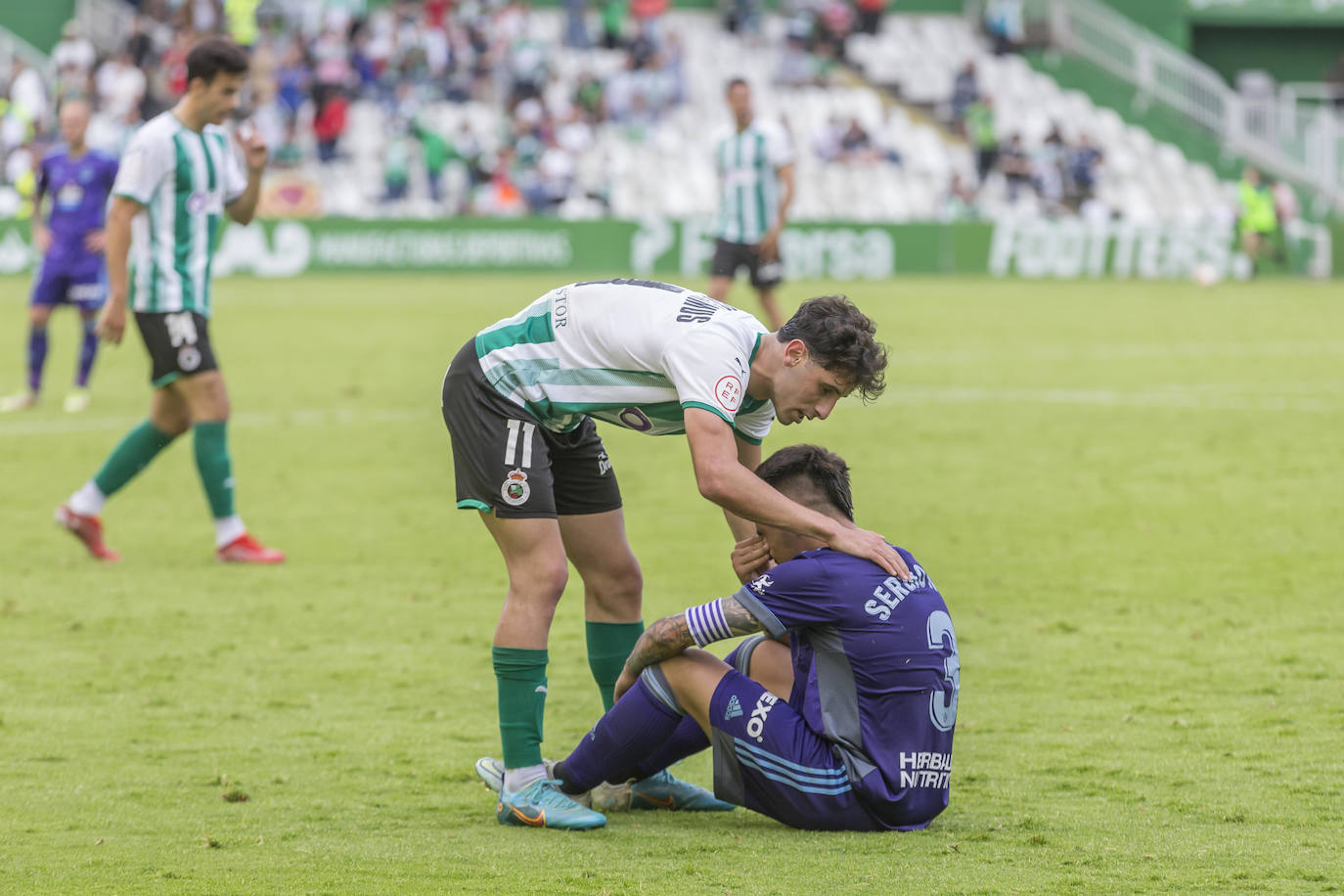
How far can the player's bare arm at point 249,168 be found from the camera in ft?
28.5

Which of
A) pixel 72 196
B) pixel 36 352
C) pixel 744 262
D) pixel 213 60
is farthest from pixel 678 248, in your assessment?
pixel 213 60

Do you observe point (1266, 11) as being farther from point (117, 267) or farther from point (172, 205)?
point (117, 267)

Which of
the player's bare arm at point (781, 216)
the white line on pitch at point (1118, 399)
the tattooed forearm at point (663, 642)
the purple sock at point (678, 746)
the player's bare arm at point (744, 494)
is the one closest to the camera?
the player's bare arm at point (744, 494)

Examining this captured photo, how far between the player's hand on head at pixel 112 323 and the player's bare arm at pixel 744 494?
462 centimetres

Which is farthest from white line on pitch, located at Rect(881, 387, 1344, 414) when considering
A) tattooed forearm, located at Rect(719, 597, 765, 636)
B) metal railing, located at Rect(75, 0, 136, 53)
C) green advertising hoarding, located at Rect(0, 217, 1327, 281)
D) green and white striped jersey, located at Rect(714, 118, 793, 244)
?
metal railing, located at Rect(75, 0, 136, 53)

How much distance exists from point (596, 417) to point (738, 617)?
76 centimetres

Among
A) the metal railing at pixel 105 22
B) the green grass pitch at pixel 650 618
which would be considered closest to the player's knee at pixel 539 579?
the green grass pitch at pixel 650 618

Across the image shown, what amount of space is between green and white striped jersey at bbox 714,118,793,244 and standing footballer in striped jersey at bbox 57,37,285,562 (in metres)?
8.95

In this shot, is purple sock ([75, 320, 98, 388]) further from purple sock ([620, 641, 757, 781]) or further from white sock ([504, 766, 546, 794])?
purple sock ([620, 641, 757, 781])

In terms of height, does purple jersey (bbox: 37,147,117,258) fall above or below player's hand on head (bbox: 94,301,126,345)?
above

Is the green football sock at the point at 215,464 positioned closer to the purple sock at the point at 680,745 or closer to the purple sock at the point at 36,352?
the purple sock at the point at 680,745

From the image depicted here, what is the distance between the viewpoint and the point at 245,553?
8.79m

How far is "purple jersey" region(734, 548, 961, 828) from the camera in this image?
441cm

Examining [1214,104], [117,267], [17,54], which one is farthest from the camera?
[1214,104]
